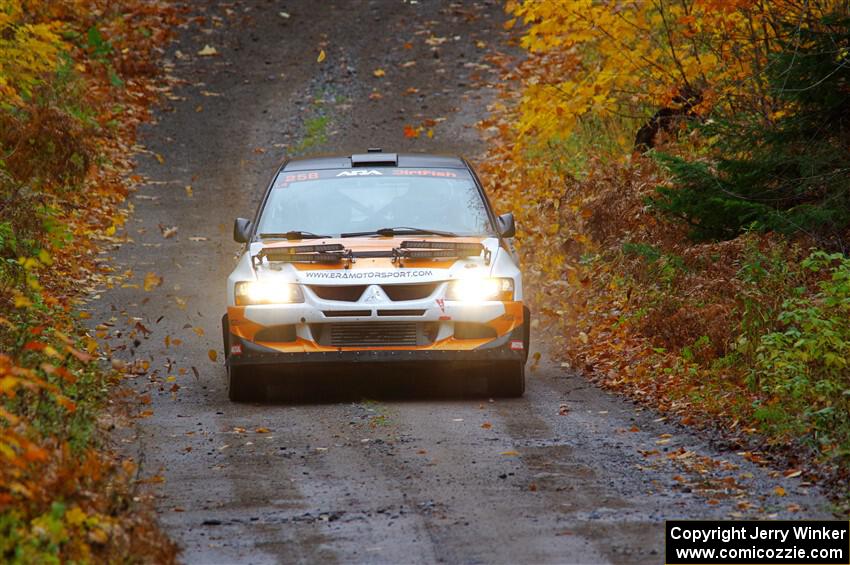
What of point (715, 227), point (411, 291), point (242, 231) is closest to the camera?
point (411, 291)

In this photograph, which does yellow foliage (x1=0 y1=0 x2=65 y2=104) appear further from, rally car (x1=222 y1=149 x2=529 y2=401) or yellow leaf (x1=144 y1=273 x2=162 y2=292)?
rally car (x1=222 y1=149 x2=529 y2=401)

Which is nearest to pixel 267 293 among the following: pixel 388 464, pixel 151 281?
pixel 388 464

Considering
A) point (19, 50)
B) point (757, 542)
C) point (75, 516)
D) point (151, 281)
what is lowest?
point (757, 542)

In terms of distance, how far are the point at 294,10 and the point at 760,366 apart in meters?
22.5

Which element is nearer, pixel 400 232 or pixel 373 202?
pixel 400 232

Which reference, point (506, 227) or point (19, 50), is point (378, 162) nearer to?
point (506, 227)

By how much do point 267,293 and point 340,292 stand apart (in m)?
0.56

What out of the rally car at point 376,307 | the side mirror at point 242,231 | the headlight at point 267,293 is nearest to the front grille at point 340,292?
the rally car at point 376,307

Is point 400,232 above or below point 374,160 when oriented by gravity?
below

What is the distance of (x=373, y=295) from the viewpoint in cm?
1012

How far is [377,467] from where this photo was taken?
8070 millimetres

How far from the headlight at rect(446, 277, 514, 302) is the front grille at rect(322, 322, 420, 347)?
38 cm

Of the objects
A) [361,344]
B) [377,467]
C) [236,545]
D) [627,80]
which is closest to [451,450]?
[377,467]

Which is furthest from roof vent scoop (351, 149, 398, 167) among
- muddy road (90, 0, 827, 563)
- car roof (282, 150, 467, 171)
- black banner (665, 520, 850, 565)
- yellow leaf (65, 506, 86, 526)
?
yellow leaf (65, 506, 86, 526)
